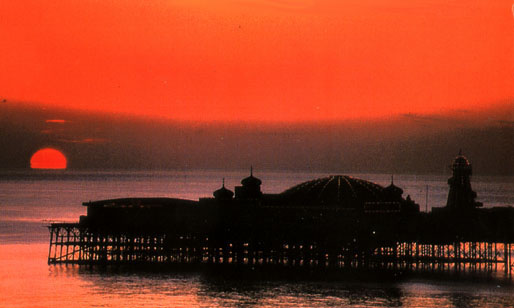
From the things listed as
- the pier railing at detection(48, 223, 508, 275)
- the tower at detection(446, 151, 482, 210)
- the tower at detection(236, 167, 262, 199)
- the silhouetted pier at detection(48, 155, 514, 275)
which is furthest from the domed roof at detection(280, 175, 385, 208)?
the tower at detection(446, 151, 482, 210)

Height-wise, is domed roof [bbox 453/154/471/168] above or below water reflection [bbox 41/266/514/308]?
above

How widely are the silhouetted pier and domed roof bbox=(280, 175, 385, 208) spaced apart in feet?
0.67

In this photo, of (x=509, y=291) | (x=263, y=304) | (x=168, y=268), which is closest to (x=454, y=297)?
(x=509, y=291)

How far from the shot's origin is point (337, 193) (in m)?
106

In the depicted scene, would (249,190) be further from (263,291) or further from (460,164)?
(263,291)

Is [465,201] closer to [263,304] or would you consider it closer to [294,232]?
[294,232]

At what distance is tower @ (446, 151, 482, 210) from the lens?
109188 millimetres

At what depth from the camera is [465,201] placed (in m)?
109

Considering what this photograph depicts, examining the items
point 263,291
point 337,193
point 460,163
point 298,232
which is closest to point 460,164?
point 460,163

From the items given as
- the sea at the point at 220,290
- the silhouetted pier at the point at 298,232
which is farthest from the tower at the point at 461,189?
the sea at the point at 220,290

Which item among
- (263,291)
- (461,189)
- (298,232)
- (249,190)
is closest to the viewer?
(263,291)

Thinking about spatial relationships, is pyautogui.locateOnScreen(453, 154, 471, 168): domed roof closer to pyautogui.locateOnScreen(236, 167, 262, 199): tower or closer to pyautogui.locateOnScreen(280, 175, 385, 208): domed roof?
pyautogui.locateOnScreen(280, 175, 385, 208): domed roof

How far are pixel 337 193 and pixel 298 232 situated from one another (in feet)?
29.6

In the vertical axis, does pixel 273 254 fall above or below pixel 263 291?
above
